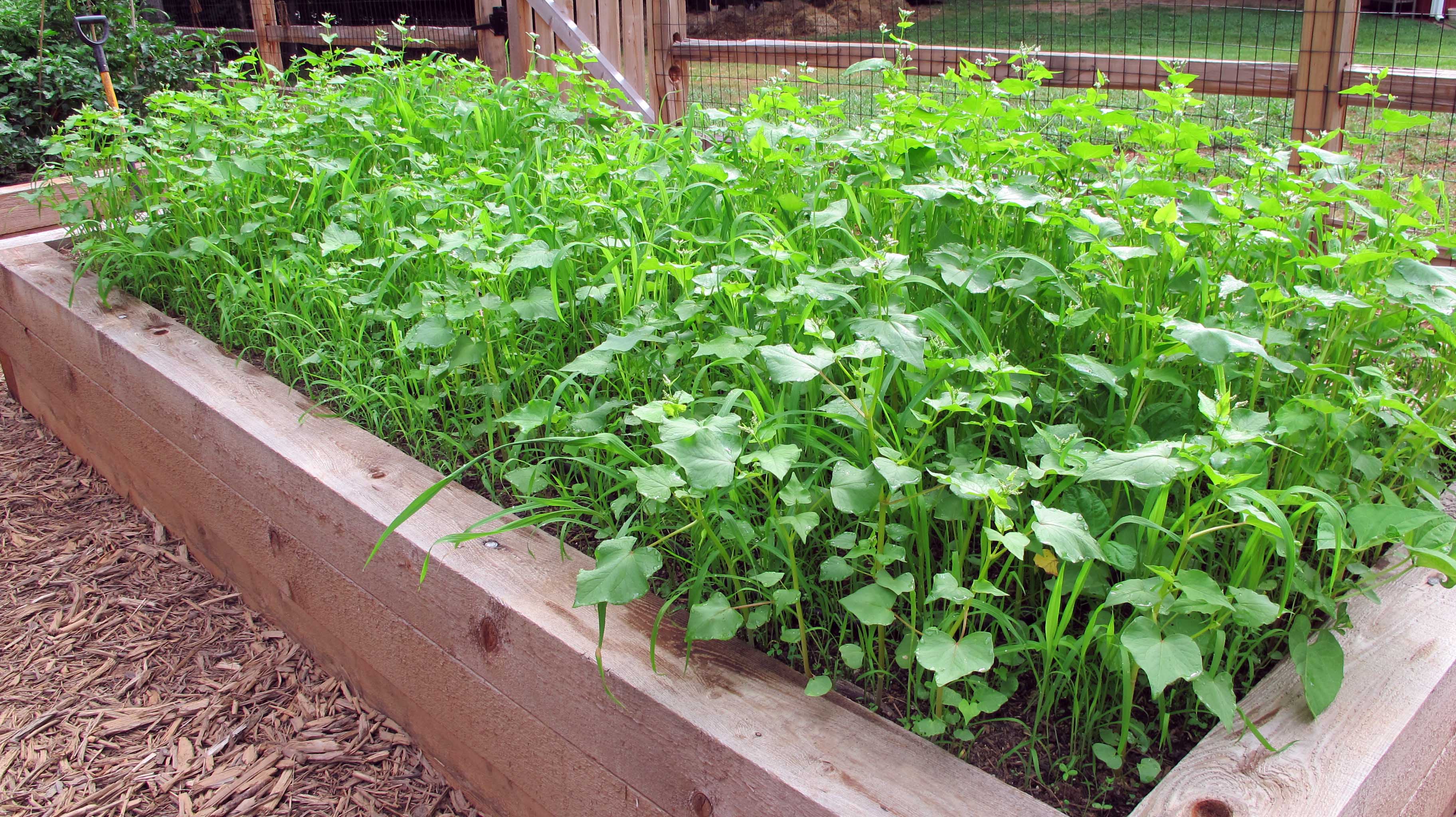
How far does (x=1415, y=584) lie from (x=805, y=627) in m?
0.85

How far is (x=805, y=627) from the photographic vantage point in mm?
1316

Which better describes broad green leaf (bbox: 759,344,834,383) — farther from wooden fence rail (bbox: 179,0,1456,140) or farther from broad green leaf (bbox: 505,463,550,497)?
wooden fence rail (bbox: 179,0,1456,140)

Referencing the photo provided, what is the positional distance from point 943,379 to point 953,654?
1.42 ft

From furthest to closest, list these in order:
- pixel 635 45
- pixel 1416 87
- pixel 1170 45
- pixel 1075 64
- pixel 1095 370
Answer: pixel 1170 45
pixel 635 45
pixel 1075 64
pixel 1416 87
pixel 1095 370

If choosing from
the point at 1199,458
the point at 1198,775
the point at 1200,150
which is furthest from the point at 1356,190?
the point at 1200,150

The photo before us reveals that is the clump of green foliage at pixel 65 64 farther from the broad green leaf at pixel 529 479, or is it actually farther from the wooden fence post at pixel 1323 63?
the wooden fence post at pixel 1323 63

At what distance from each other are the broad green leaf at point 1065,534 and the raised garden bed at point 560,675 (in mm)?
264

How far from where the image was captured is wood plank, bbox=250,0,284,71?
6984 millimetres

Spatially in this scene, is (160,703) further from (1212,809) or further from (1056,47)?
(1056,47)

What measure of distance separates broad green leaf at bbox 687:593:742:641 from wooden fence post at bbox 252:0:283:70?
278 inches

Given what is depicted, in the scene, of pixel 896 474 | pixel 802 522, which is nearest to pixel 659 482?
pixel 802 522

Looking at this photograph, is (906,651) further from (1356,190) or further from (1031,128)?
(1031,128)

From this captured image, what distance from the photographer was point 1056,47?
30.7ft

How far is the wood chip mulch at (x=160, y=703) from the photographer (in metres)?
1.91
